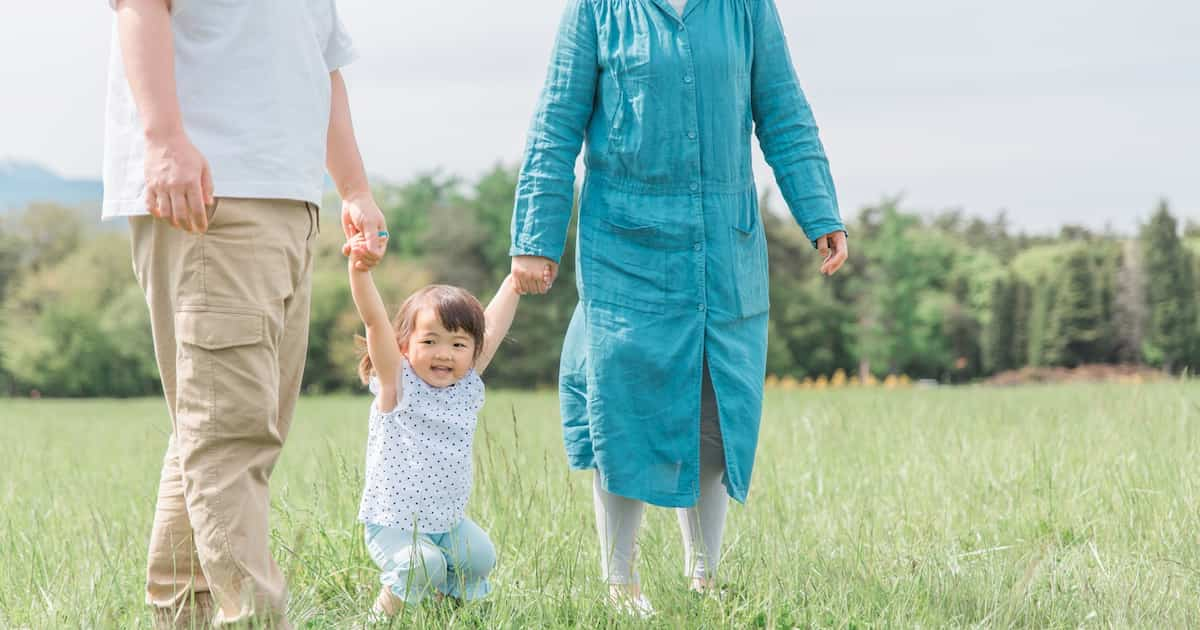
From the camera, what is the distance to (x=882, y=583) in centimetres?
260

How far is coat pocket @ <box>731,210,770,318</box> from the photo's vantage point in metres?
2.71

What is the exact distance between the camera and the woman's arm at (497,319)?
266cm

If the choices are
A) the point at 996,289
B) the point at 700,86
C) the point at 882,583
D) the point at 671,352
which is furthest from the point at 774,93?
the point at 996,289

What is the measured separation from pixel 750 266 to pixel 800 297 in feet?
65.5

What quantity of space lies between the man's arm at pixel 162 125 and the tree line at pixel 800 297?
17873 mm

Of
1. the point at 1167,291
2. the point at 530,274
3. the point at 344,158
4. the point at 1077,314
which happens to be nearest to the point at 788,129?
the point at 530,274

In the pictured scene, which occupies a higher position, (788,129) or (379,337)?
(788,129)

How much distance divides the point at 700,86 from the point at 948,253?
2433 cm

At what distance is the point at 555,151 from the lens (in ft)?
8.93

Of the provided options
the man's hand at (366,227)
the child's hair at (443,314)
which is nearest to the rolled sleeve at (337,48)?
the man's hand at (366,227)

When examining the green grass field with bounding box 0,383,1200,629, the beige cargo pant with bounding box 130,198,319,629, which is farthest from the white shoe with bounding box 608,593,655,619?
the beige cargo pant with bounding box 130,198,319,629

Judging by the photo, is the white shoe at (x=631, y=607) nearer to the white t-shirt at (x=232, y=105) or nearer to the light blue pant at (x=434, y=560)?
the light blue pant at (x=434, y=560)

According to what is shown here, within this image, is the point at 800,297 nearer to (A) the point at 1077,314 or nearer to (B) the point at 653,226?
(A) the point at 1077,314

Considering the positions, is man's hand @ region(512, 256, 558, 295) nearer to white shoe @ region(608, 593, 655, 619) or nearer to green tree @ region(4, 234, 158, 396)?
white shoe @ region(608, 593, 655, 619)
